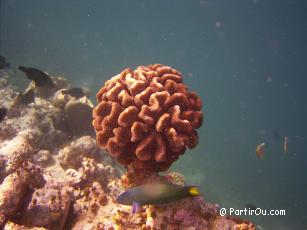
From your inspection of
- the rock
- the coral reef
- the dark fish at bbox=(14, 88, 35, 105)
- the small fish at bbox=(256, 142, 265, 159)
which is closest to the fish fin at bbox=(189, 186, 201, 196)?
the coral reef

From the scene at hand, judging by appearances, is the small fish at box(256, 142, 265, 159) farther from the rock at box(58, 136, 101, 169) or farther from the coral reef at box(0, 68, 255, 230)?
the rock at box(58, 136, 101, 169)

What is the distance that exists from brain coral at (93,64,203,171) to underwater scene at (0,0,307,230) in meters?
0.02

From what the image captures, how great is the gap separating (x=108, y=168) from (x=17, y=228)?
313 cm

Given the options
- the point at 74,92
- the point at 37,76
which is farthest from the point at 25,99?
the point at 74,92

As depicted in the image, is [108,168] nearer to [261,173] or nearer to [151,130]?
[151,130]

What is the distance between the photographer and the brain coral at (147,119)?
441cm

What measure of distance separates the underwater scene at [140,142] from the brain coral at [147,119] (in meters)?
0.02

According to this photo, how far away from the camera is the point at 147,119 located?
4359 millimetres

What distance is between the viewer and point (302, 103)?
4850 inches

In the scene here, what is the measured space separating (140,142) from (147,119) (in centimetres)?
39

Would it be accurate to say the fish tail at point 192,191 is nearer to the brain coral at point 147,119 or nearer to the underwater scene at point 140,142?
the underwater scene at point 140,142

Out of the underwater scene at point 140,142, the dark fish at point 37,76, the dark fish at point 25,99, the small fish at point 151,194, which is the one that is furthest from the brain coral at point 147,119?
the dark fish at point 25,99

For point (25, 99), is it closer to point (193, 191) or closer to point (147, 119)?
point (147, 119)

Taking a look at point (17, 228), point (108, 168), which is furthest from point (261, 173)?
point (17, 228)
